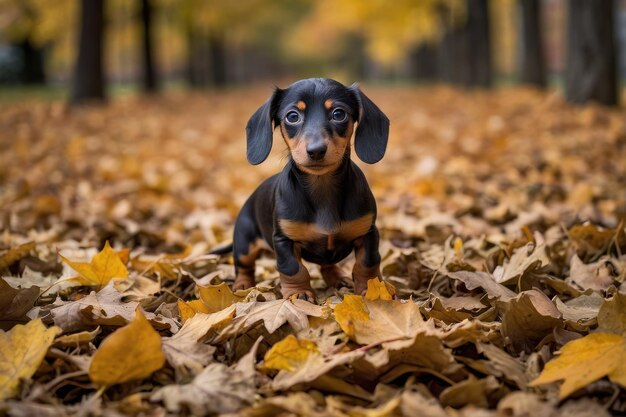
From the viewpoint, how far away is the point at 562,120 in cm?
859

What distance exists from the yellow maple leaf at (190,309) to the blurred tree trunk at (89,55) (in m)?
13.8

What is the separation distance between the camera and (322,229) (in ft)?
8.87

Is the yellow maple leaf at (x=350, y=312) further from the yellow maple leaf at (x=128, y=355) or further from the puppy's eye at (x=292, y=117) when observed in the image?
the puppy's eye at (x=292, y=117)

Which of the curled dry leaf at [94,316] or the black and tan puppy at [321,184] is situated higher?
the black and tan puppy at [321,184]

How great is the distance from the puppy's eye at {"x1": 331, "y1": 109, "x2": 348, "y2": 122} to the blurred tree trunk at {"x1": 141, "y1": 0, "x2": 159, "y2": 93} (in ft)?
67.0

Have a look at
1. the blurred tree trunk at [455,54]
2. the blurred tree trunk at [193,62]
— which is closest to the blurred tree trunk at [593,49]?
the blurred tree trunk at [455,54]

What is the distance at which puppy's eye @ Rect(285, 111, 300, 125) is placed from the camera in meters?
2.70

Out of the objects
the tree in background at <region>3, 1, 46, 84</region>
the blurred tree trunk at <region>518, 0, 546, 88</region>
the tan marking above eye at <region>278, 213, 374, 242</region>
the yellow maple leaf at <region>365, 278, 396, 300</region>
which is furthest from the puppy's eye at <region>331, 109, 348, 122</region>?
the tree in background at <region>3, 1, 46, 84</region>

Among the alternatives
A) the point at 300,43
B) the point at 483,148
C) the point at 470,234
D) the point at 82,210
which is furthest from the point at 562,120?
the point at 300,43

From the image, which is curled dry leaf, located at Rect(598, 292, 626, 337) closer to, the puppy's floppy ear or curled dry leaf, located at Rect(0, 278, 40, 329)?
the puppy's floppy ear

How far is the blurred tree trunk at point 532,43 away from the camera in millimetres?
16969

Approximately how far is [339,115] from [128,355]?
1.28 metres

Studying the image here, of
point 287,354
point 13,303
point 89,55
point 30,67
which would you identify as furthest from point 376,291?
point 30,67

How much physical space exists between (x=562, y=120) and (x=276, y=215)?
6.82 m
